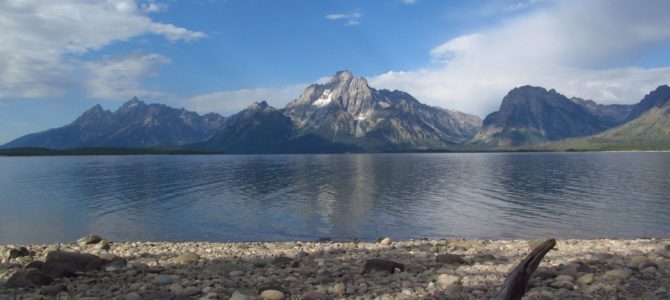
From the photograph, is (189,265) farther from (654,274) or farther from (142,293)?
(654,274)

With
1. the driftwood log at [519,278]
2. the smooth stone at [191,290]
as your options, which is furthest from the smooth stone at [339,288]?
the driftwood log at [519,278]

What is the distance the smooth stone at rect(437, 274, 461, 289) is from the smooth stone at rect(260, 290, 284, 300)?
22.2 feet

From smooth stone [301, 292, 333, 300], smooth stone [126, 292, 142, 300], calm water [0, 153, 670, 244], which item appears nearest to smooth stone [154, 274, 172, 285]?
smooth stone [126, 292, 142, 300]

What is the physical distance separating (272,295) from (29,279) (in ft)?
35.7

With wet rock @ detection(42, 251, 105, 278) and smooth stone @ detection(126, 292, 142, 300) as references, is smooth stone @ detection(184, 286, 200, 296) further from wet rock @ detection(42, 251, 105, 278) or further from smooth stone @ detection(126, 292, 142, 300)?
wet rock @ detection(42, 251, 105, 278)

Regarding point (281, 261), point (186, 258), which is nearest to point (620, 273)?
point (281, 261)

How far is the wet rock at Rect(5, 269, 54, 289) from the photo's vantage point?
1800 centimetres

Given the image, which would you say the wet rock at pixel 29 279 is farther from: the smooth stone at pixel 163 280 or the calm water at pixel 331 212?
the calm water at pixel 331 212

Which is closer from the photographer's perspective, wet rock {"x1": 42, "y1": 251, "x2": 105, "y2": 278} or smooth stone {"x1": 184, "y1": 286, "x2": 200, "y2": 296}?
smooth stone {"x1": 184, "y1": 286, "x2": 200, "y2": 296}

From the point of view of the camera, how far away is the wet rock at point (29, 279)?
1800 centimetres

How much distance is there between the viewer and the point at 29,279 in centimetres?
1831

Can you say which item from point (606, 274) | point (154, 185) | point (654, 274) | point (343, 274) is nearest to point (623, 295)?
point (606, 274)

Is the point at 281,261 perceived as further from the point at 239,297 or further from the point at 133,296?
the point at 133,296

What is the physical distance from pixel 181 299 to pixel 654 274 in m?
20.6
